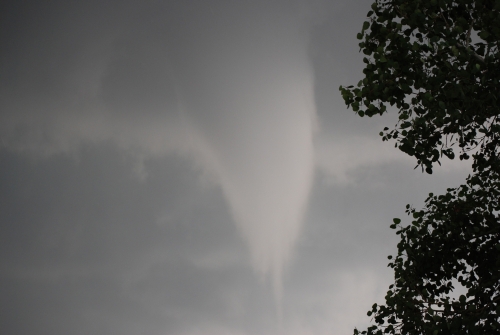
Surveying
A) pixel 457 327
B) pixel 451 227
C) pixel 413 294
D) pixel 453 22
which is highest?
pixel 453 22

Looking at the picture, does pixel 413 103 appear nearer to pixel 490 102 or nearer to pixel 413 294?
pixel 490 102

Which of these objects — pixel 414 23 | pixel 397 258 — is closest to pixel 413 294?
pixel 397 258

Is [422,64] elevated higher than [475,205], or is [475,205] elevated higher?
[422,64]

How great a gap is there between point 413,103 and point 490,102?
1.69 meters

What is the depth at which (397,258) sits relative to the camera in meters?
13.8

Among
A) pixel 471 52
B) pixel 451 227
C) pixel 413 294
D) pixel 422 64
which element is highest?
pixel 422 64

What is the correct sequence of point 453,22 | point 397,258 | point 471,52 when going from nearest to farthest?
1. point 471,52
2. point 453,22
3. point 397,258

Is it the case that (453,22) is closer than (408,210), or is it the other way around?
(453,22)

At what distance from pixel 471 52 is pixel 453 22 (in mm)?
2511

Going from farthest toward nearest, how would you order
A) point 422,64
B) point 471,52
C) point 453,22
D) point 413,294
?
point 413,294
point 453,22
point 422,64
point 471,52

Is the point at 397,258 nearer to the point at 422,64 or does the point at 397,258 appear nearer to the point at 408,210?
the point at 408,210

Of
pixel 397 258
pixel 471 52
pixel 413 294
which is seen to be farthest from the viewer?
pixel 397 258

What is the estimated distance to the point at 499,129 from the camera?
940cm

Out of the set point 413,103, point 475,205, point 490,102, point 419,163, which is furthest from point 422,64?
point 475,205
